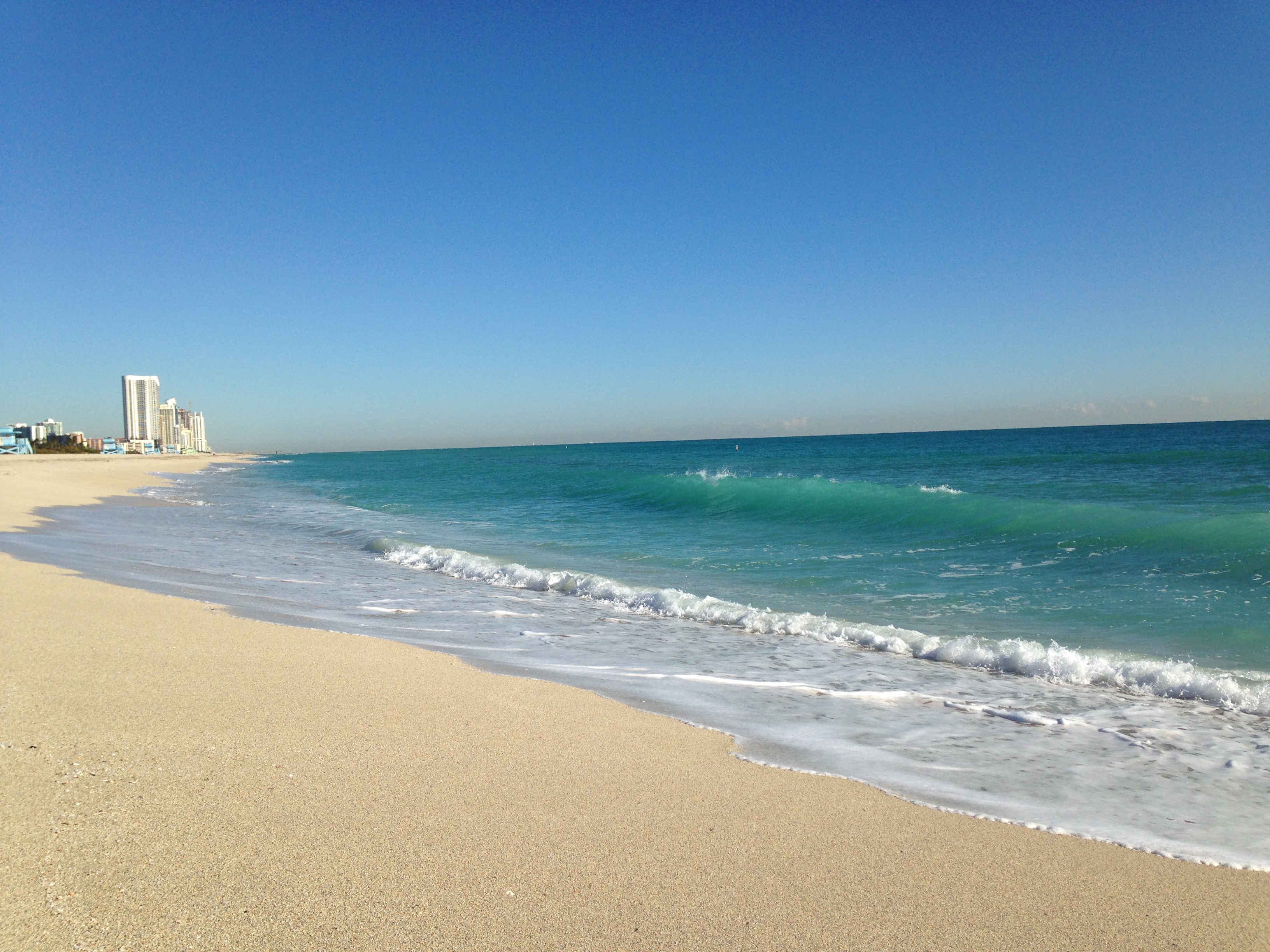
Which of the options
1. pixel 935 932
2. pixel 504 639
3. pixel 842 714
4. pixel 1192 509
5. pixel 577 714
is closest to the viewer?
pixel 935 932

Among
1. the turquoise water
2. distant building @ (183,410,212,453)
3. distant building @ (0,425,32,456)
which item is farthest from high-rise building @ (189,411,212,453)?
→ the turquoise water

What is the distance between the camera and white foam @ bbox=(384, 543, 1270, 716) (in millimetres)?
5070

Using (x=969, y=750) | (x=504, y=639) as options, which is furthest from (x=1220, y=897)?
(x=504, y=639)

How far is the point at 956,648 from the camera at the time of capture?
610 centimetres

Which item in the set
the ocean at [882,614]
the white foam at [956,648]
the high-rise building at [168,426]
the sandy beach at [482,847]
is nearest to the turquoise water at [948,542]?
the ocean at [882,614]

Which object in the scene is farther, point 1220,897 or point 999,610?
point 999,610

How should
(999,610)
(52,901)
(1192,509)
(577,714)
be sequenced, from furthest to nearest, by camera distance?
(1192,509) < (999,610) < (577,714) < (52,901)

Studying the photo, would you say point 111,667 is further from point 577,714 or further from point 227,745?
point 577,714

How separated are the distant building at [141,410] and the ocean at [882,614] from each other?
16240 cm

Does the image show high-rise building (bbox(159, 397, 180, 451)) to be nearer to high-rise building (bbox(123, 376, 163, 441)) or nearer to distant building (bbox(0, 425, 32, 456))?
high-rise building (bbox(123, 376, 163, 441))

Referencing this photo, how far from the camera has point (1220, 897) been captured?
8.28ft

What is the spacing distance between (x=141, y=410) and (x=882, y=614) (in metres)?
186

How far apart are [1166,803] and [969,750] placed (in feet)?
2.88

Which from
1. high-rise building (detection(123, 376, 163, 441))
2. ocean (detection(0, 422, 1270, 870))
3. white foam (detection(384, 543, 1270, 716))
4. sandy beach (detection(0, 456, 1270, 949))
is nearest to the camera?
sandy beach (detection(0, 456, 1270, 949))
